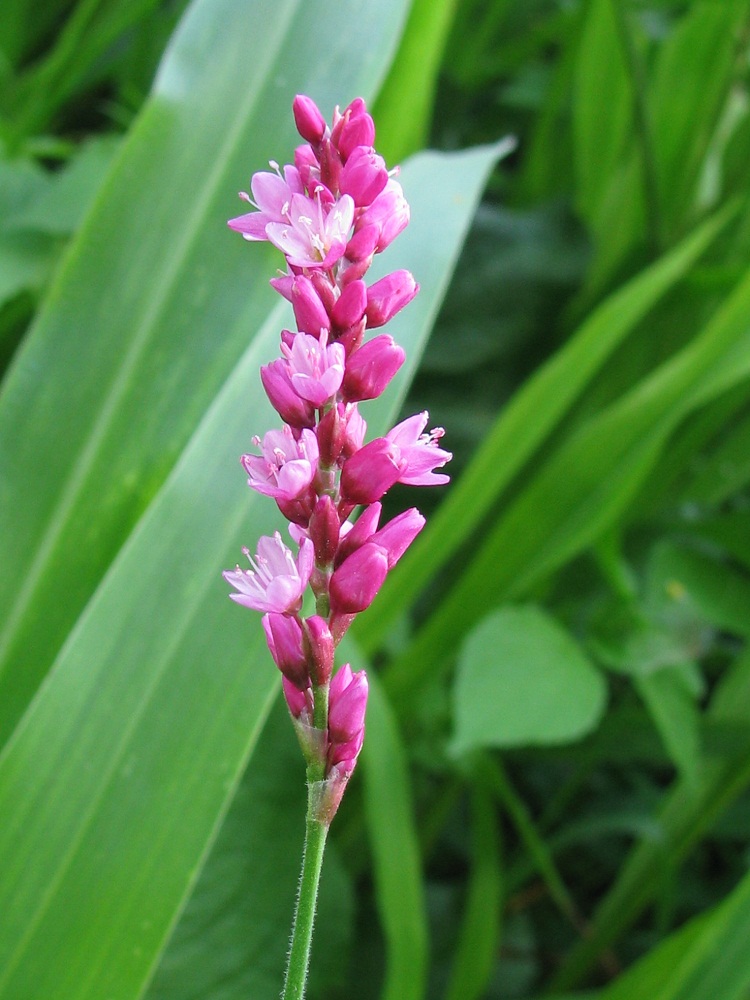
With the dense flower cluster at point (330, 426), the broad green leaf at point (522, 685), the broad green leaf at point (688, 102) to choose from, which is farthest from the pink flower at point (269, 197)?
the broad green leaf at point (688, 102)

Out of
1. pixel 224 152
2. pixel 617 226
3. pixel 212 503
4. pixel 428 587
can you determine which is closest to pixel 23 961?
pixel 212 503

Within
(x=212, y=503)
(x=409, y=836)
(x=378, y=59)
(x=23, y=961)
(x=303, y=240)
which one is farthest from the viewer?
(x=409, y=836)

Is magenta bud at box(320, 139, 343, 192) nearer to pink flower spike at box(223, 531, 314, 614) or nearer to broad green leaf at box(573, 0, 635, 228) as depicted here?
pink flower spike at box(223, 531, 314, 614)

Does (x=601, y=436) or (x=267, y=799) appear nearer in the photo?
(x=267, y=799)

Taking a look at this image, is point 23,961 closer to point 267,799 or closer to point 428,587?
point 267,799

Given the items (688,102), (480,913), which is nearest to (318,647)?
(480,913)

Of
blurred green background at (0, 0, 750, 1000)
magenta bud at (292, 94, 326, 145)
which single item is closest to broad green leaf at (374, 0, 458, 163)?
blurred green background at (0, 0, 750, 1000)
